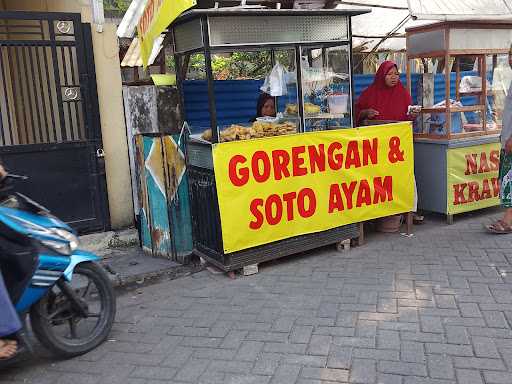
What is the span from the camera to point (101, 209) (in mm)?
5188

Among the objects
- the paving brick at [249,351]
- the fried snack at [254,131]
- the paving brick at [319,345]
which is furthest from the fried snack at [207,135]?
the paving brick at [319,345]

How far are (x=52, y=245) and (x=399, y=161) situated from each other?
3.60m

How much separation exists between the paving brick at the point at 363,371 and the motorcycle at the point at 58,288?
164 centimetres

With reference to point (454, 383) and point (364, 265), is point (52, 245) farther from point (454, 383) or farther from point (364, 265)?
point (364, 265)

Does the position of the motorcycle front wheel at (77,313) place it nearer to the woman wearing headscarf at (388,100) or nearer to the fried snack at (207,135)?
the fried snack at (207,135)

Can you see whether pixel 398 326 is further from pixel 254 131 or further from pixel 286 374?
pixel 254 131

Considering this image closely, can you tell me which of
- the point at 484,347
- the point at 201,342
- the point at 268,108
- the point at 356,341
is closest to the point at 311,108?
the point at 268,108

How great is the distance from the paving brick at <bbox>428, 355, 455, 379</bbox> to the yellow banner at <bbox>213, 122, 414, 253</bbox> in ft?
6.27

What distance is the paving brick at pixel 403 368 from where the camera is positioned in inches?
113

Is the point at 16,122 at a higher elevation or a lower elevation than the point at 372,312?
higher

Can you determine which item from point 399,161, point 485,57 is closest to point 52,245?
point 399,161

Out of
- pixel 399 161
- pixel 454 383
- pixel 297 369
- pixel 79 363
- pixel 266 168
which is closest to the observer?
pixel 454 383

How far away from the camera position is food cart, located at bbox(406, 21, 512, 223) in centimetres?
565

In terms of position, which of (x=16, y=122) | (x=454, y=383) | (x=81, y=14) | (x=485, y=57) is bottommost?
(x=454, y=383)
